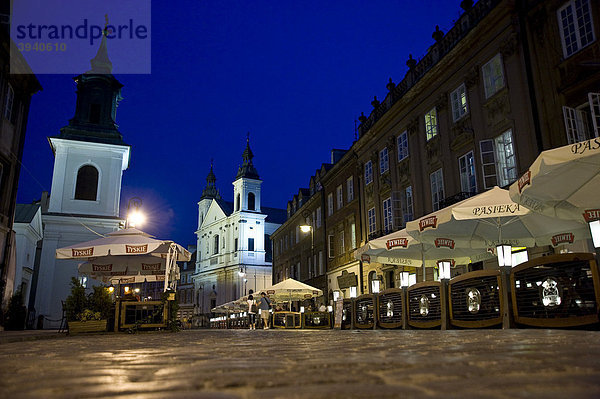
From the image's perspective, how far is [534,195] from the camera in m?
8.29

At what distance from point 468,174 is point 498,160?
69.8 inches

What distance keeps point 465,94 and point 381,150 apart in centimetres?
775

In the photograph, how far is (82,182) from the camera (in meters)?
32.8

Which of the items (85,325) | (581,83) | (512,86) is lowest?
(85,325)

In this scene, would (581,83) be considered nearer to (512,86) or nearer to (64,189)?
(512,86)

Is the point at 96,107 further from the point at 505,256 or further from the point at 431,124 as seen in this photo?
the point at 505,256

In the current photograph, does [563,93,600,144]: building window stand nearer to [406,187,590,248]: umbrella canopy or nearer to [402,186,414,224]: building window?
[406,187,590,248]: umbrella canopy

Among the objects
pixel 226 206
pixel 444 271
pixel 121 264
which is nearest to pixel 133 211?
pixel 121 264

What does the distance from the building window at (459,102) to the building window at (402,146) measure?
3.91 meters

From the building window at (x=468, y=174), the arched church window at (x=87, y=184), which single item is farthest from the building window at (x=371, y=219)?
the arched church window at (x=87, y=184)

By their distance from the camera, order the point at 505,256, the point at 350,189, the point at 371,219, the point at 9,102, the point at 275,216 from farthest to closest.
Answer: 1. the point at 275,216
2. the point at 350,189
3. the point at 371,219
4. the point at 9,102
5. the point at 505,256

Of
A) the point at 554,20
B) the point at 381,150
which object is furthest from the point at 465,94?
the point at 381,150

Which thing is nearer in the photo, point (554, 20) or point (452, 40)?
point (554, 20)

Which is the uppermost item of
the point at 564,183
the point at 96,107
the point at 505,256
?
the point at 96,107
